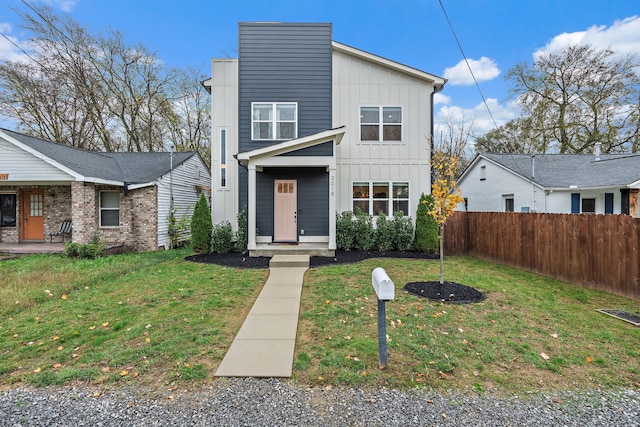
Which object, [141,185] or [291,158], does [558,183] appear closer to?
[291,158]

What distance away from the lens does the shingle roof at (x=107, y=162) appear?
1078 centimetres

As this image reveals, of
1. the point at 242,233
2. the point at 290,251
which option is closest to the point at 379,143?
the point at 290,251

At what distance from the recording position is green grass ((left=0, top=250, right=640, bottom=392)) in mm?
3037

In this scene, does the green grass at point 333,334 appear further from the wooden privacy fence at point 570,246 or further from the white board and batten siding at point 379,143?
the white board and batten siding at point 379,143

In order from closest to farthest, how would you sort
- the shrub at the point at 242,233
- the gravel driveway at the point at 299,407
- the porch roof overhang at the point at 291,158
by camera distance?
the gravel driveway at the point at 299,407, the porch roof overhang at the point at 291,158, the shrub at the point at 242,233

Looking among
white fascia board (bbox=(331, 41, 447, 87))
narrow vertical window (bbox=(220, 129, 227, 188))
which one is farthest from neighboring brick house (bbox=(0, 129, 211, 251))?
white fascia board (bbox=(331, 41, 447, 87))

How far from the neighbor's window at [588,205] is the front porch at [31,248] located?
21288 millimetres

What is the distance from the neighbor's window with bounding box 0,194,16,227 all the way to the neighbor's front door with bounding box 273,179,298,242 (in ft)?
37.6

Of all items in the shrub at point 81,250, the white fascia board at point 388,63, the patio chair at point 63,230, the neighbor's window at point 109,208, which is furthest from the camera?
the patio chair at point 63,230

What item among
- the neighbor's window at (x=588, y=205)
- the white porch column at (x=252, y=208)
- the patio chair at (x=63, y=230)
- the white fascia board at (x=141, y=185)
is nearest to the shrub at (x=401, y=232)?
the white porch column at (x=252, y=208)

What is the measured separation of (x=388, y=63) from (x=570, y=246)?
317 inches

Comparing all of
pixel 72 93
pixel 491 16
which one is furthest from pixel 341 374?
pixel 72 93

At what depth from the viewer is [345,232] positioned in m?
10.3

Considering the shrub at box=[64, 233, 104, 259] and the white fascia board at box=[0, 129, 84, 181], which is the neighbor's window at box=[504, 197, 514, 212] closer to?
the shrub at box=[64, 233, 104, 259]
